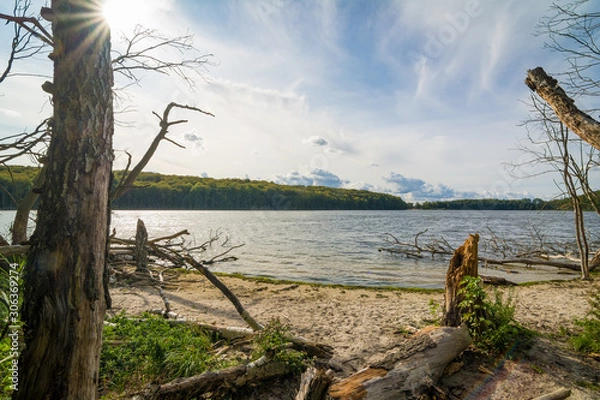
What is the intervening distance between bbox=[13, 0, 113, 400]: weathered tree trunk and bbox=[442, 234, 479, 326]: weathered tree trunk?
5197 millimetres

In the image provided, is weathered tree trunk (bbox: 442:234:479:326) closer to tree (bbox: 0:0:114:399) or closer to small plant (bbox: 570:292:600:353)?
small plant (bbox: 570:292:600:353)

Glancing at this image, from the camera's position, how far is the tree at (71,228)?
2.23 m

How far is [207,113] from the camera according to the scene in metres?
5.41

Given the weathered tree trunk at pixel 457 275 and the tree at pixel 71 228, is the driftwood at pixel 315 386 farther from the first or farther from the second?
the weathered tree trunk at pixel 457 275

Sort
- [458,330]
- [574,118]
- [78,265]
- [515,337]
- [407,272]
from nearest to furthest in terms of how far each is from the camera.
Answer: [78,265], [574,118], [458,330], [515,337], [407,272]

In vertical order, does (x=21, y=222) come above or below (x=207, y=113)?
below

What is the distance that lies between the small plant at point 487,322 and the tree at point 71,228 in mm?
5141

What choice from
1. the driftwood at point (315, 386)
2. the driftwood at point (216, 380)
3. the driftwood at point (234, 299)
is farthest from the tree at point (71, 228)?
the driftwood at point (234, 299)

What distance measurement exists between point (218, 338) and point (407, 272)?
12.1 m

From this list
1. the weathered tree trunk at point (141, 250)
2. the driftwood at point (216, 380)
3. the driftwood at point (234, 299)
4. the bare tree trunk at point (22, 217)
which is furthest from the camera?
the weathered tree trunk at point (141, 250)

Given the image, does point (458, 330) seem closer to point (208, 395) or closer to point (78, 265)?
point (208, 395)

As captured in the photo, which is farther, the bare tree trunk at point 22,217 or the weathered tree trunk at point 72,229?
the bare tree trunk at point 22,217

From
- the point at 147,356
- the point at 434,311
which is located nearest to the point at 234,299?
the point at 147,356

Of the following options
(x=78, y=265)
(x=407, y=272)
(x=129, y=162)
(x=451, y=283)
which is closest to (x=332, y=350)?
(x=451, y=283)
